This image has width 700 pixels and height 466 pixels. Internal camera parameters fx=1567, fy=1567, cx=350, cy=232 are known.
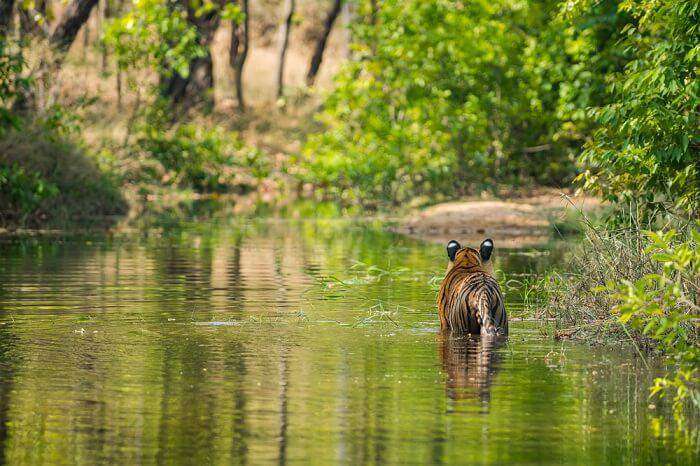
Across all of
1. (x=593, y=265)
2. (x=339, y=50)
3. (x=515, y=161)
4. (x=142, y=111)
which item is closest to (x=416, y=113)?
(x=515, y=161)

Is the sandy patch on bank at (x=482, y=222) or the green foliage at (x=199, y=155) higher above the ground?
the green foliage at (x=199, y=155)

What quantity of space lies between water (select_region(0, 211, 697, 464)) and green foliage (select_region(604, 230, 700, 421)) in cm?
22

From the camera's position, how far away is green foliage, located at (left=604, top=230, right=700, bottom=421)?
967 cm

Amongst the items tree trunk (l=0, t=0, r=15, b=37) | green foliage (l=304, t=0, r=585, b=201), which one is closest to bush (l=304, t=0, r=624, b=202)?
green foliage (l=304, t=0, r=585, b=201)

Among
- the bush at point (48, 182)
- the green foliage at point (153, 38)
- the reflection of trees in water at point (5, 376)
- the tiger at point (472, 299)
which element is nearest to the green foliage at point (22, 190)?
the bush at point (48, 182)

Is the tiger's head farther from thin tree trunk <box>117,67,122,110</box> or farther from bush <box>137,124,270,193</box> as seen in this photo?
bush <box>137,124,270,193</box>

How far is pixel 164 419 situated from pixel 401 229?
21.5 m

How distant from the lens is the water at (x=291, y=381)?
8.42 metres

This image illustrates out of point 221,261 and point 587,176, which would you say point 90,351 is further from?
point 221,261

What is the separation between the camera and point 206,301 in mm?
16281

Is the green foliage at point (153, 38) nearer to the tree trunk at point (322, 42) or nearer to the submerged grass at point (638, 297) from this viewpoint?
the submerged grass at point (638, 297)

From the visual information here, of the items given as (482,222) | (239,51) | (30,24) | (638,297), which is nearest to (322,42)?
(239,51)

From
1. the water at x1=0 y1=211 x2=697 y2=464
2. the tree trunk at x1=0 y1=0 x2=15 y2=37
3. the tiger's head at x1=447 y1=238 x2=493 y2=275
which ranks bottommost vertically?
the water at x1=0 y1=211 x2=697 y2=464

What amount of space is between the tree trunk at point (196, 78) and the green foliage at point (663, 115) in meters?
24.8
